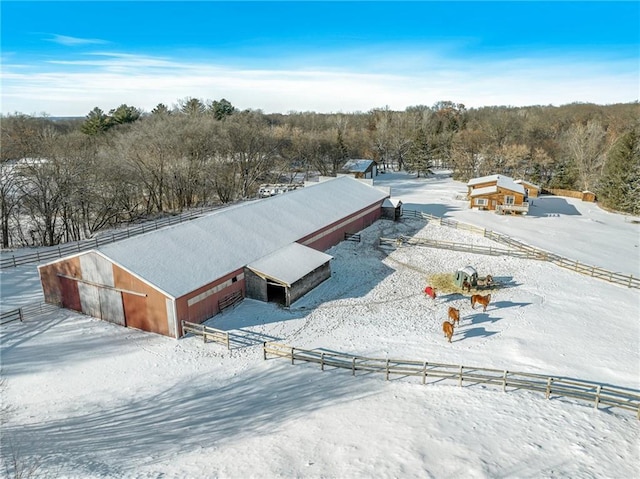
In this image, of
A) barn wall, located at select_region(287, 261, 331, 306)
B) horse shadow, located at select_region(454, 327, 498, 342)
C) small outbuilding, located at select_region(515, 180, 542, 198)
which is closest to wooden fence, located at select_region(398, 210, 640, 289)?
barn wall, located at select_region(287, 261, 331, 306)

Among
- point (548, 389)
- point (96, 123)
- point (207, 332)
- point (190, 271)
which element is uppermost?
point (96, 123)

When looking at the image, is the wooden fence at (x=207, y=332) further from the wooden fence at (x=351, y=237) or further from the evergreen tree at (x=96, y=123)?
the evergreen tree at (x=96, y=123)

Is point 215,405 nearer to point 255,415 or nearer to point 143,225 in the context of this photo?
point 255,415

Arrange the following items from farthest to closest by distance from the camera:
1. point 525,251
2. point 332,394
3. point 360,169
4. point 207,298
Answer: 1. point 360,169
2. point 525,251
3. point 207,298
4. point 332,394

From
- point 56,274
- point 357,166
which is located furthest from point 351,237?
point 357,166

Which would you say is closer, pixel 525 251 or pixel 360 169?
pixel 525 251

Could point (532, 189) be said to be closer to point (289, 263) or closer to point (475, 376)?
point (289, 263)

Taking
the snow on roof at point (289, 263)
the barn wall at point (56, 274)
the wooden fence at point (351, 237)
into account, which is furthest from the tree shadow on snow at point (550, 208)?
the barn wall at point (56, 274)
